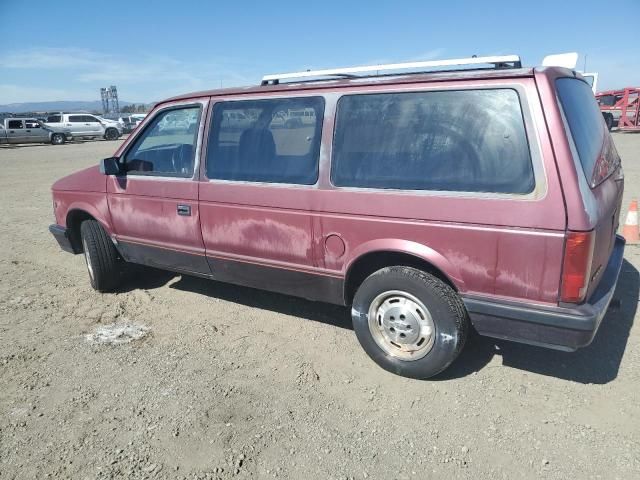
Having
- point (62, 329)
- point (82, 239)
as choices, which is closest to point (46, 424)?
point (62, 329)

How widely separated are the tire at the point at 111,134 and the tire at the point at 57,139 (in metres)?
3.13

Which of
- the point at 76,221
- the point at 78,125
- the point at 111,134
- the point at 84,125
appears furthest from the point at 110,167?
the point at 111,134

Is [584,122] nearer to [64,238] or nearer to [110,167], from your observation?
[110,167]

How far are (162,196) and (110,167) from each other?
1.95 ft

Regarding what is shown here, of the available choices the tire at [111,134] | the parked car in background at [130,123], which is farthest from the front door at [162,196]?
the parked car in background at [130,123]

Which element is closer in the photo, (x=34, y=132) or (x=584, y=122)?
(x=584, y=122)

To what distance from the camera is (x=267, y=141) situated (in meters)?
3.58

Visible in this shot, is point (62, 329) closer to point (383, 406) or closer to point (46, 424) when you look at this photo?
point (46, 424)

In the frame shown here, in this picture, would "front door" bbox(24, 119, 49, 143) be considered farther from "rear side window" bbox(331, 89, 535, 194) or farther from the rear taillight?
the rear taillight

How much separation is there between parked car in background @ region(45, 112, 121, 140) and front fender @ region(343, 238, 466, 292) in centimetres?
3148

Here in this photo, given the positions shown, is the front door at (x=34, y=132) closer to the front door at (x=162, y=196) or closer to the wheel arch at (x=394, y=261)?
the front door at (x=162, y=196)

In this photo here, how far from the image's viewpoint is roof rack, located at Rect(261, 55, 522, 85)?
9.47ft

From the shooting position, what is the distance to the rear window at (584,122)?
8.66 ft

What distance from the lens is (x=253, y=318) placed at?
4137mm
